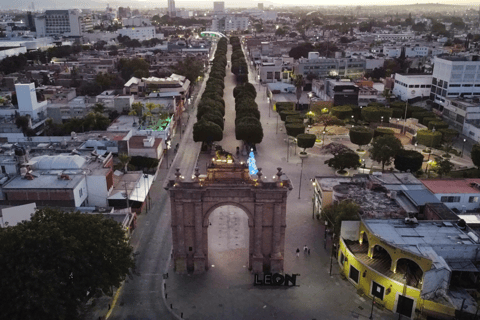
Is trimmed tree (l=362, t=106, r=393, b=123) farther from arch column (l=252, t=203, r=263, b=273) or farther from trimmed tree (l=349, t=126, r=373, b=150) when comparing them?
arch column (l=252, t=203, r=263, b=273)

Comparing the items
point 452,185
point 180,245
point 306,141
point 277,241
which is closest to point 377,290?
point 277,241

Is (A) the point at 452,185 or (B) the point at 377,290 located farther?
(A) the point at 452,185

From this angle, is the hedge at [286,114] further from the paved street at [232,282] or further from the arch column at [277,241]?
the arch column at [277,241]

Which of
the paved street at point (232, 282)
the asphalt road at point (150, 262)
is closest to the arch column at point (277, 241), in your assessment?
the paved street at point (232, 282)

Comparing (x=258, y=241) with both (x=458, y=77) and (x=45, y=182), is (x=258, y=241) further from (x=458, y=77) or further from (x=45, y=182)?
(x=458, y=77)

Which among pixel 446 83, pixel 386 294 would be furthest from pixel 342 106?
pixel 386 294

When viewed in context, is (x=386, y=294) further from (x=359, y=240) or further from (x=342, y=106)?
(x=342, y=106)

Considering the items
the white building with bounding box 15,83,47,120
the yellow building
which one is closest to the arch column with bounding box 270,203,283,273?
the yellow building
